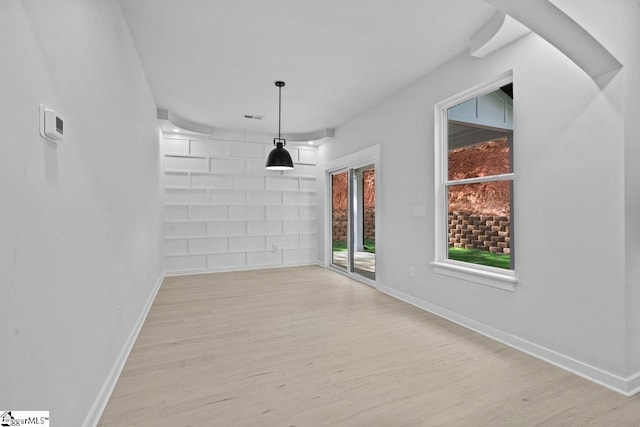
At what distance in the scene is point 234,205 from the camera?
20.4 feet

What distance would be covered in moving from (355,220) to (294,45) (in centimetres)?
328

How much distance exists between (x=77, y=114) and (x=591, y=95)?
10.4ft

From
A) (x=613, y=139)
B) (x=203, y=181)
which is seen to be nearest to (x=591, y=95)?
(x=613, y=139)

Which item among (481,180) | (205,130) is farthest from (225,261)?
(481,180)

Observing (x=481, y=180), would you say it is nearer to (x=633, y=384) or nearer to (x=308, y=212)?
(x=633, y=384)

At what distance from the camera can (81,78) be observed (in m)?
1.56

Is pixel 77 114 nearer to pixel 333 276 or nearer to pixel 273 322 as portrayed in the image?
pixel 273 322

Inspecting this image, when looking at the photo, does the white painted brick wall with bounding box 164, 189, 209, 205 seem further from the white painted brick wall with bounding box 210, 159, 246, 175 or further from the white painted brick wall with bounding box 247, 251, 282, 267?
the white painted brick wall with bounding box 247, 251, 282, 267

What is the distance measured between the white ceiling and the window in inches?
23.8

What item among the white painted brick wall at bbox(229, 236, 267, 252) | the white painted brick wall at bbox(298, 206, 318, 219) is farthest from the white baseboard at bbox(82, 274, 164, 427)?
the white painted brick wall at bbox(298, 206, 318, 219)

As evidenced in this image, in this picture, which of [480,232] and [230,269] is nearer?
[480,232]

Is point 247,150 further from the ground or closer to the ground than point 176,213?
further from the ground

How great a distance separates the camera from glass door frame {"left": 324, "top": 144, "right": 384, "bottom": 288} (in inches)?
179

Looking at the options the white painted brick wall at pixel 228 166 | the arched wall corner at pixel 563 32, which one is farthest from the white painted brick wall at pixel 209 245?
the arched wall corner at pixel 563 32
